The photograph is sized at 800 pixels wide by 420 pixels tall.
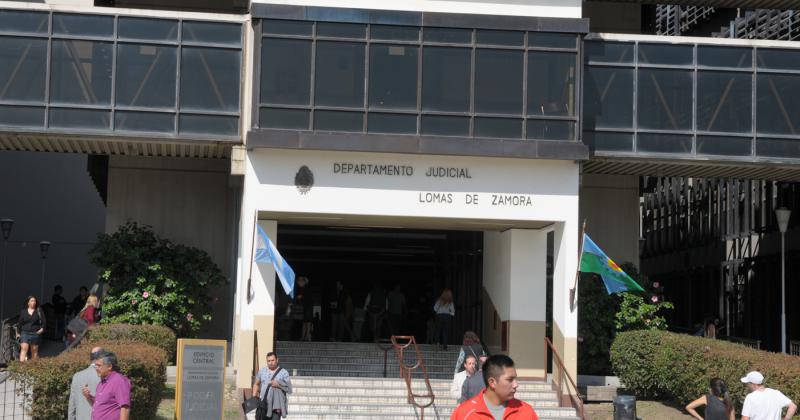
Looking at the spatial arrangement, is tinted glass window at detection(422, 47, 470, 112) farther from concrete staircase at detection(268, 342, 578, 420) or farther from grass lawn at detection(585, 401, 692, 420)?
grass lawn at detection(585, 401, 692, 420)

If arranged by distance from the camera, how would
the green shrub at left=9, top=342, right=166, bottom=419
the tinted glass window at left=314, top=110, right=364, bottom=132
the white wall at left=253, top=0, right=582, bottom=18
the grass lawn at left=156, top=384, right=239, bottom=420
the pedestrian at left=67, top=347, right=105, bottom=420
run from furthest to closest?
the white wall at left=253, top=0, right=582, bottom=18 < the tinted glass window at left=314, top=110, right=364, bottom=132 < the grass lawn at left=156, top=384, right=239, bottom=420 < the green shrub at left=9, top=342, right=166, bottom=419 < the pedestrian at left=67, top=347, right=105, bottom=420

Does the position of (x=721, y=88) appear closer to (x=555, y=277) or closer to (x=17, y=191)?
(x=555, y=277)

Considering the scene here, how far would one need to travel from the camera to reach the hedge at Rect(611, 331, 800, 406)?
20016mm

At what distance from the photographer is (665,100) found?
25984 mm

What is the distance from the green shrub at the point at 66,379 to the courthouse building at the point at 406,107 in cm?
530

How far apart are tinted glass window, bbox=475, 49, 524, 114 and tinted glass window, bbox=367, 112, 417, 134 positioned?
1.37 metres

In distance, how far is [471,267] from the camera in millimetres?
30984

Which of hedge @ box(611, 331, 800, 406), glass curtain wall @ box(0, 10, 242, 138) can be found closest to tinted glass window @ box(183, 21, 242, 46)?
glass curtain wall @ box(0, 10, 242, 138)

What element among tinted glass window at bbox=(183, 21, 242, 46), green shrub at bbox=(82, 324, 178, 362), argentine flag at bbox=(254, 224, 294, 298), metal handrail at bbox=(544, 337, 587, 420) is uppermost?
tinted glass window at bbox=(183, 21, 242, 46)

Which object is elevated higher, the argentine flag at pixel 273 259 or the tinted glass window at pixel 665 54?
the tinted glass window at pixel 665 54

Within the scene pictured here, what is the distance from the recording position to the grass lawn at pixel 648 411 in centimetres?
2322

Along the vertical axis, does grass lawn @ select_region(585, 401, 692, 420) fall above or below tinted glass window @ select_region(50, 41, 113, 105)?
below

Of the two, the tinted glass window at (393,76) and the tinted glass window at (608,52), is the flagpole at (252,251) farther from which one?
the tinted glass window at (608,52)

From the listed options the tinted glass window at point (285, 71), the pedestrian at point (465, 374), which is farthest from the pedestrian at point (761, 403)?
the tinted glass window at point (285, 71)
